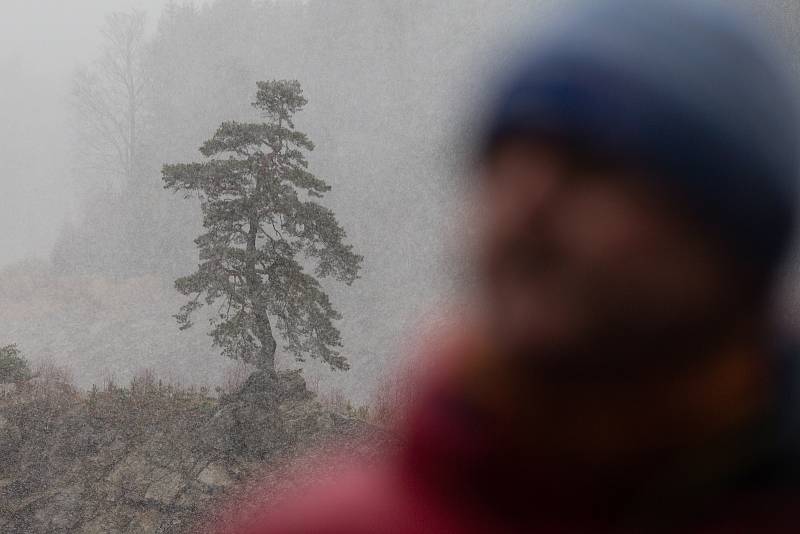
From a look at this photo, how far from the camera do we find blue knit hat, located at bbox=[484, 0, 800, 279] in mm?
622

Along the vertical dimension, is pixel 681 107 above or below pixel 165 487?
below

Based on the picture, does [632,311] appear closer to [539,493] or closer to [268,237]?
[539,493]

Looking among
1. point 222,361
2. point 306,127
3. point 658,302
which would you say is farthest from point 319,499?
point 306,127

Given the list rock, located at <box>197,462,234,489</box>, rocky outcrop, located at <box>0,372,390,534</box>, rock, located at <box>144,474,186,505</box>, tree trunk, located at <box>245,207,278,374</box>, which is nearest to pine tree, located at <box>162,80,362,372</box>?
tree trunk, located at <box>245,207,278,374</box>

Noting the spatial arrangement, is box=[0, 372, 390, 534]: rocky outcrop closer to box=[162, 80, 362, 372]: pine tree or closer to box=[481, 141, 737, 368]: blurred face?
box=[162, 80, 362, 372]: pine tree

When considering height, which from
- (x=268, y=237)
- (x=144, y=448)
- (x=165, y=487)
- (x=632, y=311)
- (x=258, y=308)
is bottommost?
(x=632, y=311)

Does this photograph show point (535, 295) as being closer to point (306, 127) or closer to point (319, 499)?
point (319, 499)

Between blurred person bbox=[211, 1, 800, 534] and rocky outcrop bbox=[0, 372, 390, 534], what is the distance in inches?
180

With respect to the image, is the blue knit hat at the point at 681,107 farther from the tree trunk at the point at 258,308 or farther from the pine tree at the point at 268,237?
the tree trunk at the point at 258,308

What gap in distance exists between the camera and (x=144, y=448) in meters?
5.91

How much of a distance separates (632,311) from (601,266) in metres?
0.07

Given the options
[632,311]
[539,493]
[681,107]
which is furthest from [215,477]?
[681,107]

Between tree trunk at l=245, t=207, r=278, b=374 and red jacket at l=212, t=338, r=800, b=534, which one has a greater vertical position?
tree trunk at l=245, t=207, r=278, b=374

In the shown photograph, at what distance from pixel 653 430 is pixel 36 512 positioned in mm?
6866
